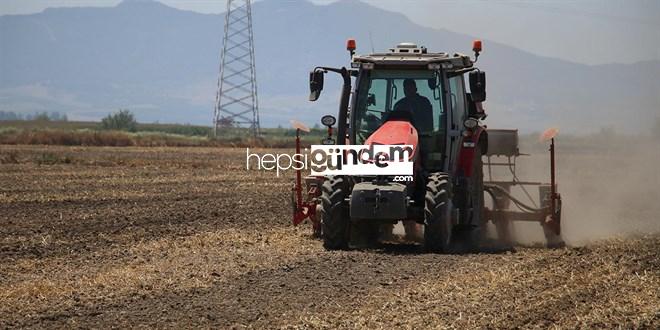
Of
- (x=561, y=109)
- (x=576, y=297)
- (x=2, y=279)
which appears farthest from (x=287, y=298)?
(x=561, y=109)

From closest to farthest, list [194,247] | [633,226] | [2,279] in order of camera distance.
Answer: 1. [2,279]
2. [194,247]
3. [633,226]

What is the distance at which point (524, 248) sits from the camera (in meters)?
15.9

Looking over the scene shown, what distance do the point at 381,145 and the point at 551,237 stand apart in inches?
151

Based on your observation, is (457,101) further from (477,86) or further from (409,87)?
(409,87)

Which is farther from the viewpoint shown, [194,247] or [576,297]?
[194,247]

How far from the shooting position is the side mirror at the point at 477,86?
15117 mm

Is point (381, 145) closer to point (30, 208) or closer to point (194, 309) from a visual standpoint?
point (194, 309)

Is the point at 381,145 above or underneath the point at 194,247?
above

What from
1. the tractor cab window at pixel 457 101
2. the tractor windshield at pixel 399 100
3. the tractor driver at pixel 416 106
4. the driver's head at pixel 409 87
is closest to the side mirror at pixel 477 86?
the tractor cab window at pixel 457 101

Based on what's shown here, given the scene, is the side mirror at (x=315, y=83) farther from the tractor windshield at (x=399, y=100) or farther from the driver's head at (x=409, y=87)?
the driver's head at (x=409, y=87)

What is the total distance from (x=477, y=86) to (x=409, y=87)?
92 cm

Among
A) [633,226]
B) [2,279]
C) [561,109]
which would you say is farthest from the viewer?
[561,109]

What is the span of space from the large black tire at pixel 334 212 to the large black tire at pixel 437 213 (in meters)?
1.07

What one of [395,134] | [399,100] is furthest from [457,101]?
[395,134]
